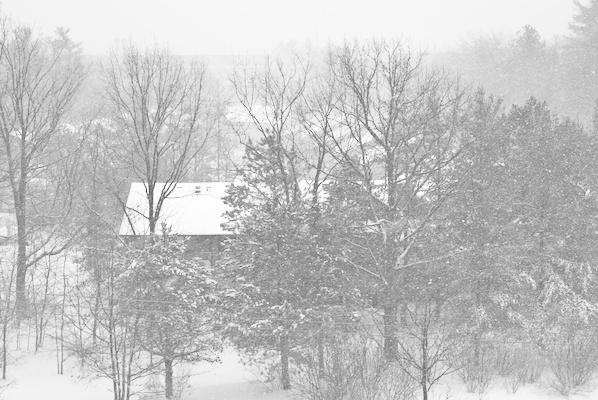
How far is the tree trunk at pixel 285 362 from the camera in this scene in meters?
17.3

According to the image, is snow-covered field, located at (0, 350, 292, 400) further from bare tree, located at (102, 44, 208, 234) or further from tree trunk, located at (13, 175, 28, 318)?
bare tree, located at (102, 44, 208, 234)

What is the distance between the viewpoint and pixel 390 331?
19.0 m

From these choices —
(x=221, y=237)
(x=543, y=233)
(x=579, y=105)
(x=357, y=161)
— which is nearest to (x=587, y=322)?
(x=543, y=233)

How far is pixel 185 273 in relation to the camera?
16.8 m

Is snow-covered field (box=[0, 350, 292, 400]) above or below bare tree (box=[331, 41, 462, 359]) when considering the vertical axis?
below

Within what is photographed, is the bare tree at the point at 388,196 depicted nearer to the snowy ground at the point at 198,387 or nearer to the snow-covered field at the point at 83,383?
the snowy ground at the point at 198,387

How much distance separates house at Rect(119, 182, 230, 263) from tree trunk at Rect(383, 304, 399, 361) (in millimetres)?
10049

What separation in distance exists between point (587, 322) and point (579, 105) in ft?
121

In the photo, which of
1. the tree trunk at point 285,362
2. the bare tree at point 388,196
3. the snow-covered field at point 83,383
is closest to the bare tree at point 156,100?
the bare tree at point 388,196

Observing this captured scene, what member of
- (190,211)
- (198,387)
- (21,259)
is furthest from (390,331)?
(21,259)

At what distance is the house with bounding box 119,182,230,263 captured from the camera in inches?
1084

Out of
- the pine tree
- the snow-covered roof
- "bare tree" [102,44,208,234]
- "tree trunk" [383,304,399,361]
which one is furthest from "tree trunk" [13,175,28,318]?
"tree trunk" [383,304,399,361]

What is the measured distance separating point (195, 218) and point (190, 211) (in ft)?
2.16

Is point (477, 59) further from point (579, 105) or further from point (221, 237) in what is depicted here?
point (221, 237)
